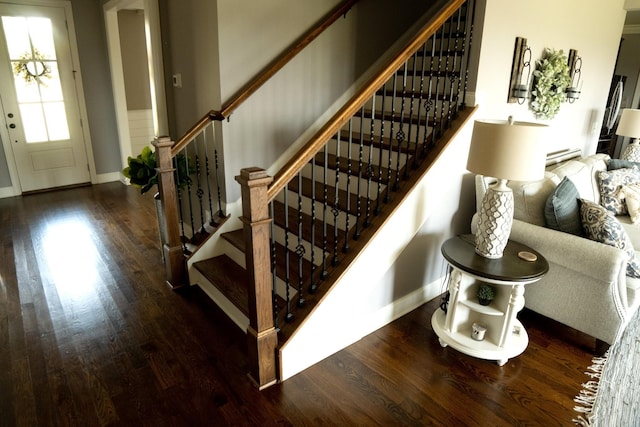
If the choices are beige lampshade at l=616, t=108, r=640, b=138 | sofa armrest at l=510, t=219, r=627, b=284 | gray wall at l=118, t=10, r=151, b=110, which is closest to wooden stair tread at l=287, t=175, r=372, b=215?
sofa armrest at l=510, t=219, r=627, b=284

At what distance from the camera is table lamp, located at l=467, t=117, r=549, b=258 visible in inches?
78.7

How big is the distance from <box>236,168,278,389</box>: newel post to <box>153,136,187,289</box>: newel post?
118 cm

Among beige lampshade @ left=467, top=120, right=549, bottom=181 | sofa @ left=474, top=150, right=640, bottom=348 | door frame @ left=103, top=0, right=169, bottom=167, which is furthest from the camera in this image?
door frame @ left=103, top=0, right=169, bottom=167

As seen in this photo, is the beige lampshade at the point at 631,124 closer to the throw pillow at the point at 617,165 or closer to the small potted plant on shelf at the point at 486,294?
the throw pillow at the point at 617,165

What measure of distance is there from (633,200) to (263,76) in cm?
305

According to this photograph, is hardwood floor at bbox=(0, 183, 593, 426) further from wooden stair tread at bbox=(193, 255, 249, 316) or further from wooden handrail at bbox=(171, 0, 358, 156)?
wooden handrail at bbox=(171, 0, 358, 156)

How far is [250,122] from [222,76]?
0.39 m

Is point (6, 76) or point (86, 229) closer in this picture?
point (86, 229)

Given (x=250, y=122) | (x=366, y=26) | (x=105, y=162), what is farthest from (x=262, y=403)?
(x=105, y=162)

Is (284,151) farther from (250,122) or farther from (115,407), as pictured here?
(115,407)

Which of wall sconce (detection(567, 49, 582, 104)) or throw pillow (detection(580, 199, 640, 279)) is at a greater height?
wall sconce (detection(567, 49, 582, 104))

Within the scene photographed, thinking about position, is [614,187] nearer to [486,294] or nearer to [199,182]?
[486,294]

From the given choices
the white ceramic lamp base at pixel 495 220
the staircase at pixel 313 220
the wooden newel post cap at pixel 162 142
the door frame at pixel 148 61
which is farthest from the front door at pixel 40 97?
the white ceramic lamp base at pixel 495 220

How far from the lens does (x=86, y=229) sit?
Answer: 414 centimetres
